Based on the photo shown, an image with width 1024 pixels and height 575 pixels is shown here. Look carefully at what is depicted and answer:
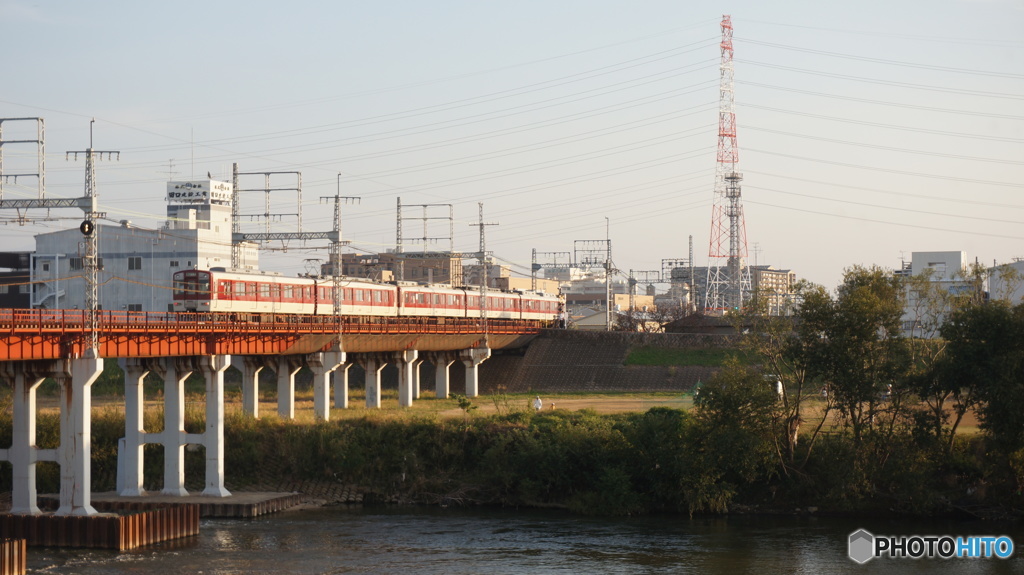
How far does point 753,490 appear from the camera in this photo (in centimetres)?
5116

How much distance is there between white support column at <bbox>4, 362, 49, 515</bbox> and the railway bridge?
0.04 metres

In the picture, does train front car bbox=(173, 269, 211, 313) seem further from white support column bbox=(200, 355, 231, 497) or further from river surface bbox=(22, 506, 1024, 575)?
river surface bbox=(22, 506, 1024, 575)

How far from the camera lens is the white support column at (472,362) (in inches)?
3578

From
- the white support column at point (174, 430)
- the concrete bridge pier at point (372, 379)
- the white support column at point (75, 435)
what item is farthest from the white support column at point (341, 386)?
the white support column at point (75, 435)

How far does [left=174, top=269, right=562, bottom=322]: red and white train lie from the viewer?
2692 inches

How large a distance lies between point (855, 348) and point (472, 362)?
4592 centimetres

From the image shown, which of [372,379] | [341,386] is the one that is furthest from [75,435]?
[372,379]

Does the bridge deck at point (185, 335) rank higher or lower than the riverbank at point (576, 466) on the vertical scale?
higher

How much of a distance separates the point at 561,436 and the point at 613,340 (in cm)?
4565

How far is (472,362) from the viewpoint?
9169 centimetres

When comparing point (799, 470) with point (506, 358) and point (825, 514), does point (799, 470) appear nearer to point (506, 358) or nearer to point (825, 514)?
point (825, 514)

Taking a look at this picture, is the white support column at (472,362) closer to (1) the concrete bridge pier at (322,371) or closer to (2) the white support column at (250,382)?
(1) the concrete bridge pier at (322,371)

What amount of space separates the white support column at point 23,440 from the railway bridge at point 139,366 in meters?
0.04

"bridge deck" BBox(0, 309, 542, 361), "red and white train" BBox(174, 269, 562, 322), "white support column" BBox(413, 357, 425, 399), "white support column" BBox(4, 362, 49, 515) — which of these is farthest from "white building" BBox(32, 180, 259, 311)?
"white support column" BBox(4, 362, 49, 515)
